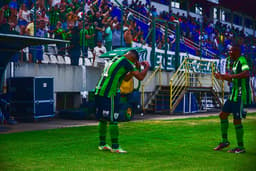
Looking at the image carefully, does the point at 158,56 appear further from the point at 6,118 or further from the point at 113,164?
the point at 113,164

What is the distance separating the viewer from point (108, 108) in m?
8.44

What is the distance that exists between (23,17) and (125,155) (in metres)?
11.5

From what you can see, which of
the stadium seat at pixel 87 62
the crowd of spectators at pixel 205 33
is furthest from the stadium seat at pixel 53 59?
the crowd of spectators at pixel 205 33

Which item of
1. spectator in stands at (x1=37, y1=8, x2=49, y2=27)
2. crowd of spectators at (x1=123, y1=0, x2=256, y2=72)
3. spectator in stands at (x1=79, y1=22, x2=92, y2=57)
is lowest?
spectator in stands at (x1=79, y1=22, x2=92, y2=57)

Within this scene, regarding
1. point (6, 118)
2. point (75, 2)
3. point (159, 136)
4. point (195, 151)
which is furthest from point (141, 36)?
point (195, 151)

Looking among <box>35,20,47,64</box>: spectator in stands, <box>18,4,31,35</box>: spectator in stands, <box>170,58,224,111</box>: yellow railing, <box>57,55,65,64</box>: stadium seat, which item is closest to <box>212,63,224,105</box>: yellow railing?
<box>170,58,224,111</box>: yellow railing

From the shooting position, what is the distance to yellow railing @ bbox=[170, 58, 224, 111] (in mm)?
24125

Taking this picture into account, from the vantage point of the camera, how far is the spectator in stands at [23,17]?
1766 centimetres

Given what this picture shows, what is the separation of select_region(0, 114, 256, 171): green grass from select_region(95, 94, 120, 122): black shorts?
0.70 metres

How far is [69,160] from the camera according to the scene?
720cm

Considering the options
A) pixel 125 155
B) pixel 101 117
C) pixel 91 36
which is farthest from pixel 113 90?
pixel 91 36

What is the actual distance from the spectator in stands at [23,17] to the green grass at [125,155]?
23.8 ft

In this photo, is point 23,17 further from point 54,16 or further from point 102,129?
point 102,129

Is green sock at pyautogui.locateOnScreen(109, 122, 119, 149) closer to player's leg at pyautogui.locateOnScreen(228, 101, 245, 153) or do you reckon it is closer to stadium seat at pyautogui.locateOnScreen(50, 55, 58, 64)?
player's leg at pyautogui.locateOnScreen(228, 101, 245, 153)
